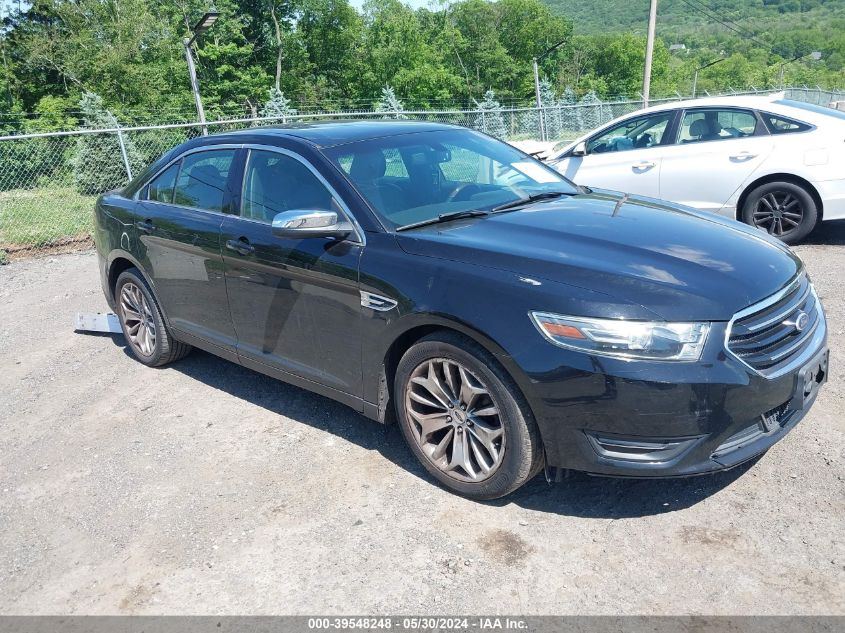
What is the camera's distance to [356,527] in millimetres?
3430

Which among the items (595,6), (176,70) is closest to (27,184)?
(176,70)

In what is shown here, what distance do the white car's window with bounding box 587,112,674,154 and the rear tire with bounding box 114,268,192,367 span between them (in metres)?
5.31

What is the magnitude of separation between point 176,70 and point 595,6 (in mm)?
104375

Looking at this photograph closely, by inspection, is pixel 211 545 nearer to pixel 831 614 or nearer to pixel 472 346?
pixel 472 346

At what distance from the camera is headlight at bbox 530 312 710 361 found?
2895mm

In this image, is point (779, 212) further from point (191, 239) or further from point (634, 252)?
point (191, 239)

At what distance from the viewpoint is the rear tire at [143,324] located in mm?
5387

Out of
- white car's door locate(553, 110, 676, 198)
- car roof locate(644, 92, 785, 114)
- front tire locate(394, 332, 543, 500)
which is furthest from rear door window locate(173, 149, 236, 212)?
car roof locate(644, 92, 785, 114)

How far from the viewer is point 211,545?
339cm

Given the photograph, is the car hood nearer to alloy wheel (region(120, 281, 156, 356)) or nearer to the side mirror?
the side mirror

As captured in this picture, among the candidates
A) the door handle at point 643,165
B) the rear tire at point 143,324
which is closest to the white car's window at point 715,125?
the door handle at point 643,165

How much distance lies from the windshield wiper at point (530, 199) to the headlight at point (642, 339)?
1.24 meters

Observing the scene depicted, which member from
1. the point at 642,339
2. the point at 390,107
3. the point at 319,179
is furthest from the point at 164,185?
the point at 390,107

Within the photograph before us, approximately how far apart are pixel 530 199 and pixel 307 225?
134cm
